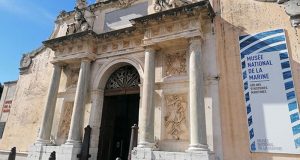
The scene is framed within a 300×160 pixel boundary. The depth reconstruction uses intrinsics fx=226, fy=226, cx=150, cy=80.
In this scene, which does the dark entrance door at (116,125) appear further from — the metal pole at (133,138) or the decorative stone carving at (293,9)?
the decorative stone carving at (293,9)

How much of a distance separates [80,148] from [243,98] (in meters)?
5.47

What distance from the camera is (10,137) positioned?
10.0 meters

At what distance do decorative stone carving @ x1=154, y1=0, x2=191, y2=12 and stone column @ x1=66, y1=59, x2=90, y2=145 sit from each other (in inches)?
131

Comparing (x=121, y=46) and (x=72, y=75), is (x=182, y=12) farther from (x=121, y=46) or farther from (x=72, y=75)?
(x=72, y=75)

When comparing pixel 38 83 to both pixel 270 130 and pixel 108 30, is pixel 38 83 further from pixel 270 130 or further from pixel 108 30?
pixel 270 130

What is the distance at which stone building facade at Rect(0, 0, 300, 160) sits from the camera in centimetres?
603

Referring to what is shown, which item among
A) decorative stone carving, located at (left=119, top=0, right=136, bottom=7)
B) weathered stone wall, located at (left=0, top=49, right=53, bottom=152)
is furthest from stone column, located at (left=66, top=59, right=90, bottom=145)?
decorative stone carving, located at (left=119, top=0, right=136, bottom=7)

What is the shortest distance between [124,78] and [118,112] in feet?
4.83

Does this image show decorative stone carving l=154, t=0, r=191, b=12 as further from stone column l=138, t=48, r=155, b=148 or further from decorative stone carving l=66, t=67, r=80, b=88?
decorative stone carving l=66, t=67, r=80, b=88

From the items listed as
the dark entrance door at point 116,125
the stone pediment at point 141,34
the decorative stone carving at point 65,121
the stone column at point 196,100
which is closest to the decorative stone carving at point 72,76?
the stone pediment at point 141,34

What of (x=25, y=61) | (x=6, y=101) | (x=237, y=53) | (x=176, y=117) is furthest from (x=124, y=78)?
(x=6, y=101)

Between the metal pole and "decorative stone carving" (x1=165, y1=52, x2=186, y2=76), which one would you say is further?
"decorative stone carving" (x1=165, y1=52, x2=186, y2=76)

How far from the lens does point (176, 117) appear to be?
669 cm

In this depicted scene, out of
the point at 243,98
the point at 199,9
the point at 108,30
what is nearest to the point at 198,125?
the point at 243,98
